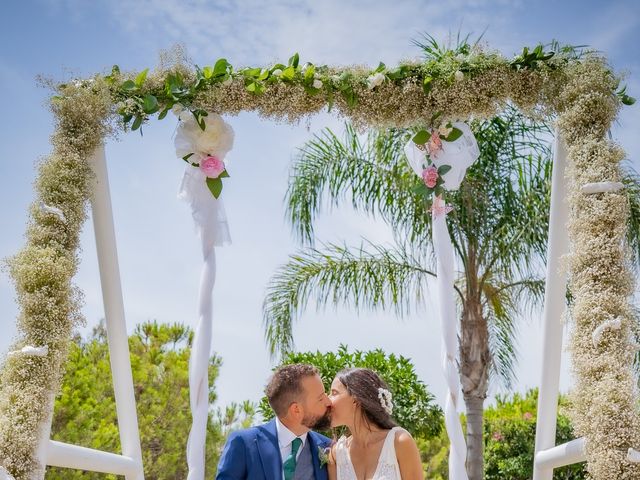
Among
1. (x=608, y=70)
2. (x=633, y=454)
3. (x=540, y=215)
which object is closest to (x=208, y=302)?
(x=633, y=454)

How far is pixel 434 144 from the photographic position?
5629 millimetres

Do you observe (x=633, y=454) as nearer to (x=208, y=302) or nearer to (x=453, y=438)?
(x=453, y=438)

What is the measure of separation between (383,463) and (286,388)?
71cm

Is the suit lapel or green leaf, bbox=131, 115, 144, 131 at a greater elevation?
green leaf, bbox=131, 115, 144, 131

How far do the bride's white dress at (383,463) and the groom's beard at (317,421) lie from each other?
170 millimetres

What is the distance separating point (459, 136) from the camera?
5.61 metres

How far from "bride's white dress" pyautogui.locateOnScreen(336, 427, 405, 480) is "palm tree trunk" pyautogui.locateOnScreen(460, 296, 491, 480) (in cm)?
480

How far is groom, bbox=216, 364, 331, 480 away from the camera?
Answer: 479cm

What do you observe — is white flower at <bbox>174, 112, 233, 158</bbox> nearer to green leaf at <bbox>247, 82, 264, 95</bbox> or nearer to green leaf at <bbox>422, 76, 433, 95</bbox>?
green leaf at <bbox>247, 82, 264, 95</bbox>

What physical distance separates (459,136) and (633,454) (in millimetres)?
2338

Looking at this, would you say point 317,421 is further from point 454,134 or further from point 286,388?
point 454,134

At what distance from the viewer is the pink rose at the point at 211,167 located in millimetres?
5531

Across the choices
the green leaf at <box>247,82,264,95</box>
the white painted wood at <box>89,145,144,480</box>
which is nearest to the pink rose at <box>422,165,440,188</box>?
the green leaf at <box>247,82,264,95</box>

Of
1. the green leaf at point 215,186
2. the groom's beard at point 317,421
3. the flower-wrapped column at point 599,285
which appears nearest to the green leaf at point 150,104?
the green leaf at point 215,186
